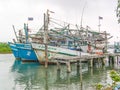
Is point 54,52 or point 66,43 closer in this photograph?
point 54,52

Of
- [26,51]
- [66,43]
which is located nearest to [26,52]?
[26,51]

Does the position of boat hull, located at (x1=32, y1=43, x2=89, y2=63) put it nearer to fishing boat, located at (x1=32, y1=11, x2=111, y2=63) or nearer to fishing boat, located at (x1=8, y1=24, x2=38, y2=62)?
fishing boat, located at (x1=32, y1=11, x2=111, y2=63)

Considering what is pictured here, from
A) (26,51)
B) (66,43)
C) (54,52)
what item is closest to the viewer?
(54,52)

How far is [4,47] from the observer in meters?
81.1

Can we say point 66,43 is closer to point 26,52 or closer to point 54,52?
point 54,52

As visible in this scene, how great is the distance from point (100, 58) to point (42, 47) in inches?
276

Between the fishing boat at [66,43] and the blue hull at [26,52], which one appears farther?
the blue hull at [26,52]

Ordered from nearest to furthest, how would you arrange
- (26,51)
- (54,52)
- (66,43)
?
(54,52) → (66,43) → (26,51)

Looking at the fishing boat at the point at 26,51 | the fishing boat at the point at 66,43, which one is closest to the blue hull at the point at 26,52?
the fishing boat at the point at 26,51

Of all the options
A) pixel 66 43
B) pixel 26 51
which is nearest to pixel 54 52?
pixel 66 43

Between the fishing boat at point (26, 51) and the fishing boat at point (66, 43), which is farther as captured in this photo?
the fishing boat at point (26, 51)

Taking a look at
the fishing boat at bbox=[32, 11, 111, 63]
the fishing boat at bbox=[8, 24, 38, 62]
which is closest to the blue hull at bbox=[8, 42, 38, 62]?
the fishing boat at bbox=[8, 24, 38, 62]

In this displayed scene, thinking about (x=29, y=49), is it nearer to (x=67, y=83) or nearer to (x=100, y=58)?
A: (x=100, y=58)

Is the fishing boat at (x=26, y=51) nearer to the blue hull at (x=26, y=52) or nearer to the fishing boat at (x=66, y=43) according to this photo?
the blue hull at (x=26, y=52)
